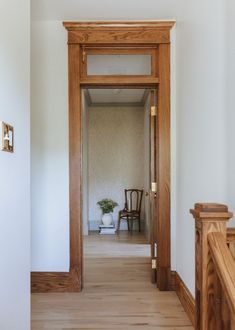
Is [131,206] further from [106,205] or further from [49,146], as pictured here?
[49,146]

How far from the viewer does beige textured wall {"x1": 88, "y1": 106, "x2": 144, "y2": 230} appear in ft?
22.3

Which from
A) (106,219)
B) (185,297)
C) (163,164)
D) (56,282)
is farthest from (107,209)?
(185,297)

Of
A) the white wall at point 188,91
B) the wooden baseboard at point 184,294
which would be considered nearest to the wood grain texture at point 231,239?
the white wall at point 188,91

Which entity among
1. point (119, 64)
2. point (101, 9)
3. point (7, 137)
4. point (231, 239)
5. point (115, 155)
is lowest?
point (231, 239)

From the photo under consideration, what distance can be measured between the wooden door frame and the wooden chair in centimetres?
339

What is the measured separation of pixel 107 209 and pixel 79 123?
11.9ft

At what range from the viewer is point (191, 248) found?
8.26ft

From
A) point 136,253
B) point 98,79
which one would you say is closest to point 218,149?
point 98,79

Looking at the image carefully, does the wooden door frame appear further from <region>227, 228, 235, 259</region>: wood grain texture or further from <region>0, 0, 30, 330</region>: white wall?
<region>227, 228, 235, 259</region>: wood grain texture

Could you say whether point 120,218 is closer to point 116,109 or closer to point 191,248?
point 116,109

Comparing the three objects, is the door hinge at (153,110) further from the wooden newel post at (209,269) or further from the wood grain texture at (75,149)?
the wooden newel post at (209,269)

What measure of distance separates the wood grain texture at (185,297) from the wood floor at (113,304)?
0.16 feet

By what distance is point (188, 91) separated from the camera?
8.71ft

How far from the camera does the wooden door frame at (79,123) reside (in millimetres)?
3098
